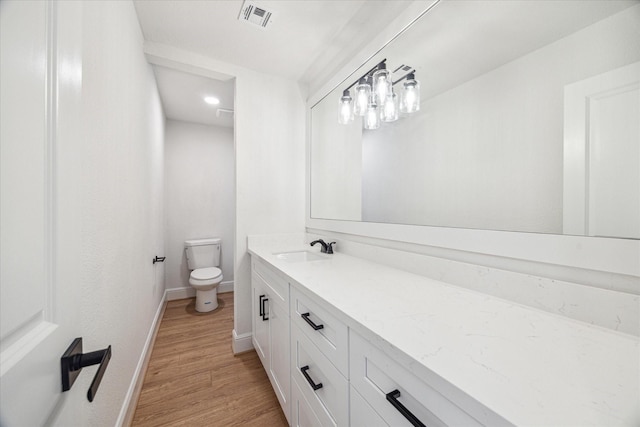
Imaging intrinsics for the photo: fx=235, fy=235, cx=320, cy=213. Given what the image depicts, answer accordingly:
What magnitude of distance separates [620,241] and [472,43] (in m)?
0.96

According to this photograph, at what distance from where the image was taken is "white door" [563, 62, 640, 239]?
25.0 inches

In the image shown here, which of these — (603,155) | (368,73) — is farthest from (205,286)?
(603,155)

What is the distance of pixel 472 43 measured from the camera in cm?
107

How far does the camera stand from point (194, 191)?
10.6 ft

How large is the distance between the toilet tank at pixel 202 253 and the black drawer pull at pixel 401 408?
2.95 meters

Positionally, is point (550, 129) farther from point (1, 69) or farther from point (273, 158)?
point (273, 158)

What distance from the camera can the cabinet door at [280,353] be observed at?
123cm

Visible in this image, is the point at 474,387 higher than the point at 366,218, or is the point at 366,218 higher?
the point at 366,218

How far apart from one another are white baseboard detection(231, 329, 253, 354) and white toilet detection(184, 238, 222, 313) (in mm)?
853

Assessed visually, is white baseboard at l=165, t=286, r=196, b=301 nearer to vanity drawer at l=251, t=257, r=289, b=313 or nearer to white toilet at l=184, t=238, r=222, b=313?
white toilet at l=184, t=238, r=222, b=313

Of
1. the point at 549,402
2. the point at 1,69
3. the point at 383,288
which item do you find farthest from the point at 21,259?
the point at 383,288

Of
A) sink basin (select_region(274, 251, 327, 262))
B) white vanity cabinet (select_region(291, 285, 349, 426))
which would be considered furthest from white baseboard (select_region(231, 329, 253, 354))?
white vanity cabinet (select_region(291, 285, 349, 426))

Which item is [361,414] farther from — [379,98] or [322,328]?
[379,98]

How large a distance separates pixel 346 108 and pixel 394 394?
65.5 inches
